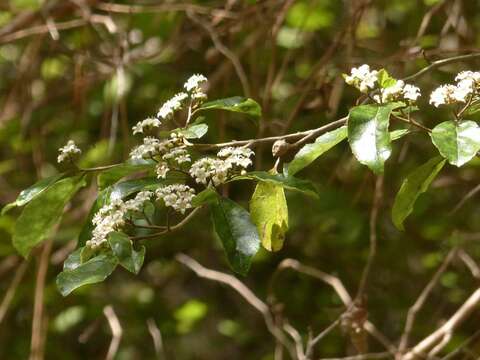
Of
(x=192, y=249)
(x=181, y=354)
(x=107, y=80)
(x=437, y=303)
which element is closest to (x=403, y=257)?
(x=437, y=303)

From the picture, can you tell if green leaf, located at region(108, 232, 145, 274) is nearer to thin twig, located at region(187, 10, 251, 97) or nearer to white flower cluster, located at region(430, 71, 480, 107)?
white flower cluster, located at region(430, 71, 480, 107)

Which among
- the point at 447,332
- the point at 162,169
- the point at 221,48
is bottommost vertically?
the point at 447,332

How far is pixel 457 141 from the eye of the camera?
40.7 inches

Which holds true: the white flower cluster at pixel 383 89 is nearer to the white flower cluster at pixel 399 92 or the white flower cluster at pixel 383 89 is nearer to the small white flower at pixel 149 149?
the white flower cluster at pixel 399 92

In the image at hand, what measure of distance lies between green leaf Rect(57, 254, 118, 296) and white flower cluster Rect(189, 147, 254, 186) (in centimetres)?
15

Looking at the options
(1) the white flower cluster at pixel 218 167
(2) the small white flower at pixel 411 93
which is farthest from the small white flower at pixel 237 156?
(2) the small white flower at pixel 411 93

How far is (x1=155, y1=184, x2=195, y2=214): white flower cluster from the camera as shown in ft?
3.61

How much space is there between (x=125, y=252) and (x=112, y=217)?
0.07 metres

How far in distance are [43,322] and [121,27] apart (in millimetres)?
930

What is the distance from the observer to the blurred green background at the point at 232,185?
2.38 metres

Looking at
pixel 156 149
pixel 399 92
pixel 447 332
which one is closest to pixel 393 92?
pixel 399 92

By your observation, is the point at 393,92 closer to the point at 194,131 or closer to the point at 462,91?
the point at 462,91

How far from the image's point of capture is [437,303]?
2.61m

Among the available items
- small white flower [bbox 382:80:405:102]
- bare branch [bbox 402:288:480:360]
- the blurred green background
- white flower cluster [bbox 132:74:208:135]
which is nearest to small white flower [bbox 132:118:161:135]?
white flower cluster [bbox 132:74:208:135]
